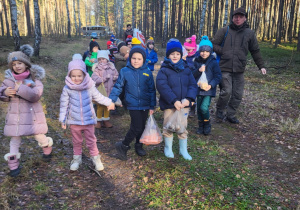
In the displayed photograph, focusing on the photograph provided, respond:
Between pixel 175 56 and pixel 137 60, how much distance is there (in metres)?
0.73

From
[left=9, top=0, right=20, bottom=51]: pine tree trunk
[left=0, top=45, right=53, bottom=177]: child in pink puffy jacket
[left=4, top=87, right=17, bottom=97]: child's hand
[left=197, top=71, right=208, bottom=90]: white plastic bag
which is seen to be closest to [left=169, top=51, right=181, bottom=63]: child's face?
[left=197, top=71, right=208, bottom=90]: white plastic bag

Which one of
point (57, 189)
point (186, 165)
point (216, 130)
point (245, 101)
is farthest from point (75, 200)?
point (245, 101)

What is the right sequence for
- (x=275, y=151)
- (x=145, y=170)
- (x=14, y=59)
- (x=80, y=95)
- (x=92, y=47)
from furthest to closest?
(x=92, y=47) < (x=275, y=151) < (x=145, y=170) < (x=80, y=95) < (x=14, y=59)

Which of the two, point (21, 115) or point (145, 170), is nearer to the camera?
point (21, 115)

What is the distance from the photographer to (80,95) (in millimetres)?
4066

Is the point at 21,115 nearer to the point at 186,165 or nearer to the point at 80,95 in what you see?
the point at 80,95

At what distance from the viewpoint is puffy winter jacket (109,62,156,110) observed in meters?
4.38

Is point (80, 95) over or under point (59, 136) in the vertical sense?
over

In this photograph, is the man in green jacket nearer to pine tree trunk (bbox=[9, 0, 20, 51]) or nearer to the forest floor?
the forest floor

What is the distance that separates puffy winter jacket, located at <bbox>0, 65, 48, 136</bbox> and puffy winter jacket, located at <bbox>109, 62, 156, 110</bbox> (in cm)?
134

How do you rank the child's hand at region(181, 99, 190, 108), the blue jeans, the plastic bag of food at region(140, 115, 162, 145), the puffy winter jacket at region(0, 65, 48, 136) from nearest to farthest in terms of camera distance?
the puffy winter jacket at region(0, 65, 48, 136) → the child's hand at region(181, 99, 190, 108) → the plastic bag of food at region(140, 115, 162, 145) → the blue jeans

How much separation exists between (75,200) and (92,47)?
20.3 feet

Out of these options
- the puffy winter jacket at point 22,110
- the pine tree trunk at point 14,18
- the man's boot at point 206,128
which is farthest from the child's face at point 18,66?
the pine tree trunk at point 14,18

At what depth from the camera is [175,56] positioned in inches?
171
